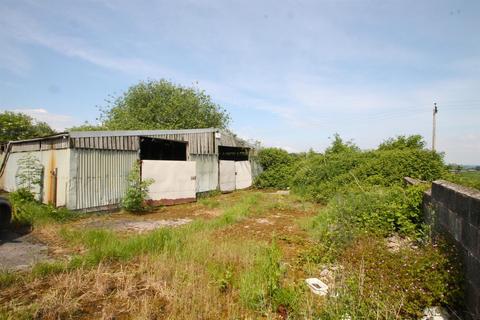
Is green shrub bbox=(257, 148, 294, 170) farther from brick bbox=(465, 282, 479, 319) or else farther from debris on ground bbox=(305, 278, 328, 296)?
brick bbox=(465, 282, 479, 319)

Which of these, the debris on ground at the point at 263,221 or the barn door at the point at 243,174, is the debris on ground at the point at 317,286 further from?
the barn door at the point at 243,174

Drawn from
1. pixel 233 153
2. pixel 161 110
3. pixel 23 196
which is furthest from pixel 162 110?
pixel 23 196

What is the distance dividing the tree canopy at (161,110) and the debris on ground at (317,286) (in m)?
24.8

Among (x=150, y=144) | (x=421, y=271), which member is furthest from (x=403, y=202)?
(x=150, y=144)

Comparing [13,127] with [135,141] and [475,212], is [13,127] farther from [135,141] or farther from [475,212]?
[475,212]

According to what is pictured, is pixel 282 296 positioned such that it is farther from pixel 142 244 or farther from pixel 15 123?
pixel 15 123

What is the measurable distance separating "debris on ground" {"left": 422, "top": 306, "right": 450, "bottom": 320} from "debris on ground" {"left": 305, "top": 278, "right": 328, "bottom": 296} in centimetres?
123

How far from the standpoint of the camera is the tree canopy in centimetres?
2865

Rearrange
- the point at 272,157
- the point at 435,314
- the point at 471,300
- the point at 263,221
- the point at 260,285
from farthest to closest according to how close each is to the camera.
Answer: the point at 272,157
the point at 263,221
the point at 260,285
the point at 435,314
the point at 471,300

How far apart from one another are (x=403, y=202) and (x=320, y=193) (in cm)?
723

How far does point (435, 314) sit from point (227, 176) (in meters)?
14.7

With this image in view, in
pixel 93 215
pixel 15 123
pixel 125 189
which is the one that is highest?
pixel 15 123

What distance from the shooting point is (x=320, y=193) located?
553 inches

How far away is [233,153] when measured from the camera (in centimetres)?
2055
